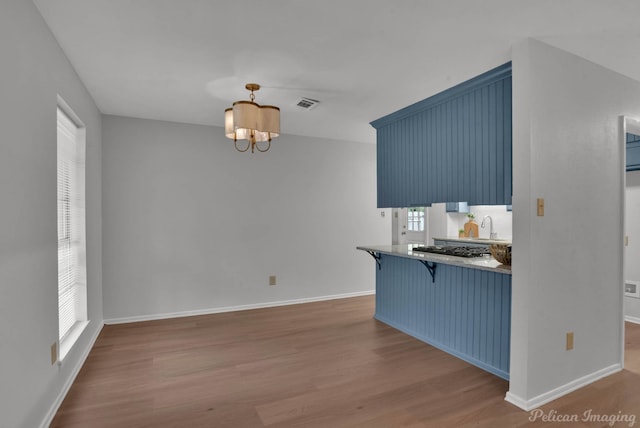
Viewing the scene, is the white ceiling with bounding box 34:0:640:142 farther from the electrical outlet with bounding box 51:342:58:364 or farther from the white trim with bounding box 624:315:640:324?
the white trim with bounding box 624:315:640:324

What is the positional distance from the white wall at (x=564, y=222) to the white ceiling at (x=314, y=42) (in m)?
0.24

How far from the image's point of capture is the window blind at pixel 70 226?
2818 millimetres

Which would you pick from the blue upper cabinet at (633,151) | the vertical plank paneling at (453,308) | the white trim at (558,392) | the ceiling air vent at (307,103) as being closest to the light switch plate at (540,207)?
the vertical plank paneling at (453,308)

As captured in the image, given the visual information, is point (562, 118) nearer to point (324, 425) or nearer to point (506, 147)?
point (506, 147)

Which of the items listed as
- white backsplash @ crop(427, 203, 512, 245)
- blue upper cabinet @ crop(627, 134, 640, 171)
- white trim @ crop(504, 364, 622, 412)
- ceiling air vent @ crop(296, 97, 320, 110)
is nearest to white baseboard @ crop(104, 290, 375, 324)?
white backsplash @ crop(427, 203, 512, 245)

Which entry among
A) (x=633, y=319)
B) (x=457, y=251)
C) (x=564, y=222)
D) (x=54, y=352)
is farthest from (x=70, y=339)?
(x=633, y=319)

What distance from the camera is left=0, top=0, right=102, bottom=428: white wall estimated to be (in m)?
1.66

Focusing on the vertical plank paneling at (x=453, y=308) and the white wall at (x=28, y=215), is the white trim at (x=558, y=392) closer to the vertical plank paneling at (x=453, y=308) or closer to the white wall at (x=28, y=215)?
the vertical plank paneling at (x=453, y=308)

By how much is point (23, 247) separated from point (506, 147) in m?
3.24

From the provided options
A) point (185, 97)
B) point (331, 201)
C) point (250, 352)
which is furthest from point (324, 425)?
point (331, 201)

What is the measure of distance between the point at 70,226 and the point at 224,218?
1810mm

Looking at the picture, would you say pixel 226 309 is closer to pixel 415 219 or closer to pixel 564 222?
pixel 415 219

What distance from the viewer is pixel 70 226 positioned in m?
3.13

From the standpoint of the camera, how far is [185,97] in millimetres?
3512
